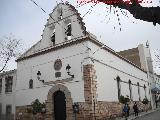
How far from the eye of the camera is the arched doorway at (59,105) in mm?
19781

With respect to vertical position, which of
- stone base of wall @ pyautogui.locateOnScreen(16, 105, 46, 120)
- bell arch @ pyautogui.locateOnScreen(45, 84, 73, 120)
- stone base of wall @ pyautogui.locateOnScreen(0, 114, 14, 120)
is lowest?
stone base of wall @ pyautogui.locateOnScreen(0, 114, 14, 120)

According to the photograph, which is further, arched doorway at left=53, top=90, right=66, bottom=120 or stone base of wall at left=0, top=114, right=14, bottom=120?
stone base of wall at left=0, top=114, right=14, bottom=120

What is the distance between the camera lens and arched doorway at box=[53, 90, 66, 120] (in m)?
19.8

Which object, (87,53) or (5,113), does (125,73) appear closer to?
(87,53)

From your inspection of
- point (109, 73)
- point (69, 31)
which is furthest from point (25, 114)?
point (69, 31)

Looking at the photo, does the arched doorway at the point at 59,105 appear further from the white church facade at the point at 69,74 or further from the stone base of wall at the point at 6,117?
the stone base of wall at the point at 6,117

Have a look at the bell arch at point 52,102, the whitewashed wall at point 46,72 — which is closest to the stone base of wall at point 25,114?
the whitewashed wall at point 46,72

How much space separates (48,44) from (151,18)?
18493mm

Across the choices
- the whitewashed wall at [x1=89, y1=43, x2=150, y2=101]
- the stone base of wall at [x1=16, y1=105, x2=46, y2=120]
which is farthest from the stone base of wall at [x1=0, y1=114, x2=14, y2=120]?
the whitewashed wall at [x1=89, y1=43, x2=150, y2=101]

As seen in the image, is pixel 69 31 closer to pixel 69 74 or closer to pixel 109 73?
pixel 69 74

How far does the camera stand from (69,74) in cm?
1914

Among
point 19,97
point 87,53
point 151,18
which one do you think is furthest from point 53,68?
point 151,18

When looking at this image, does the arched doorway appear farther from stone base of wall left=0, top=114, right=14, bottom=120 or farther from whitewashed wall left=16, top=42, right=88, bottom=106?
stone base of wall left=0, top=114, right=14, bottom=120

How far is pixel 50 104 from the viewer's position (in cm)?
2039
